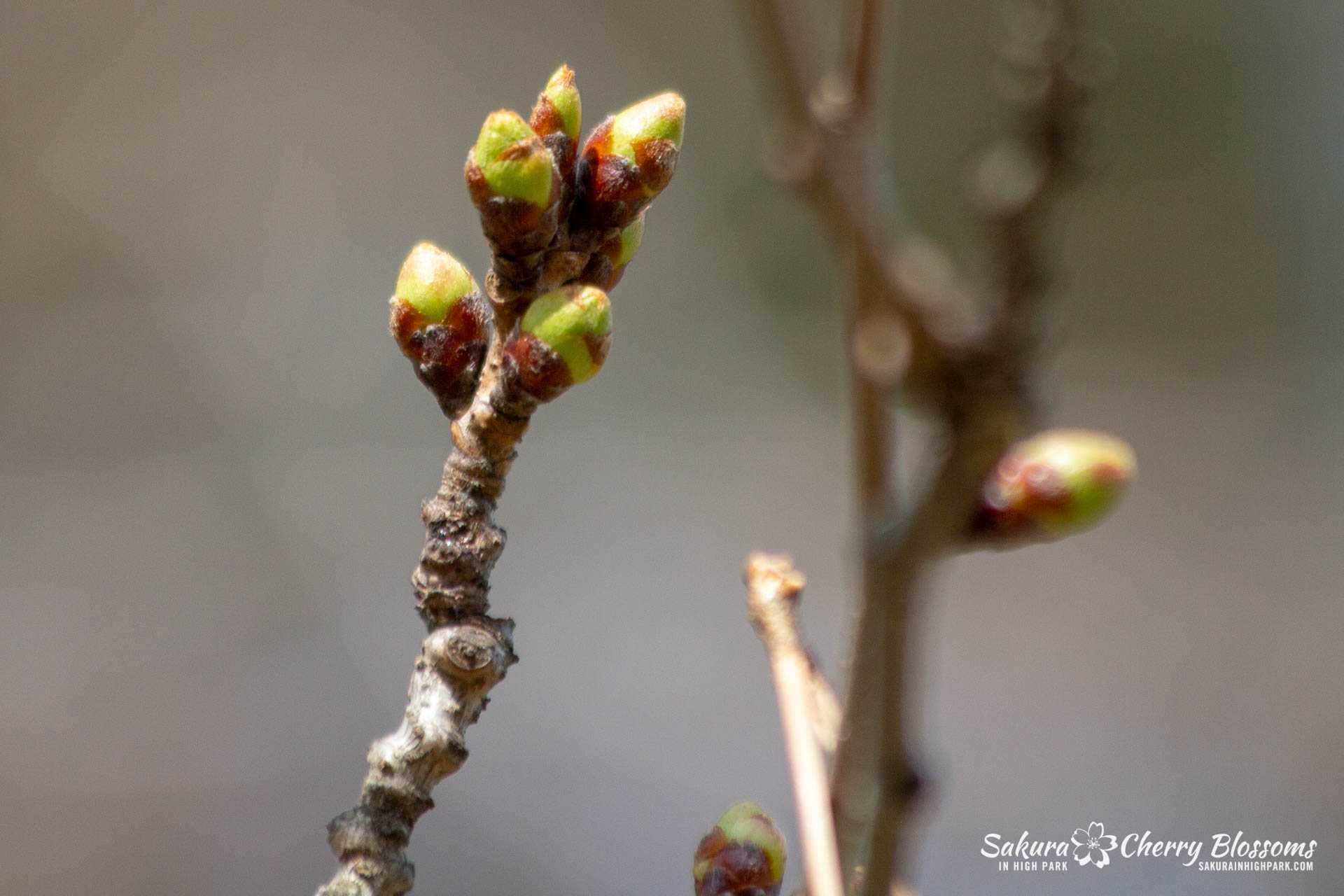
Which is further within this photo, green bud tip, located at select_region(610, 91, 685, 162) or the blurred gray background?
the blurred gray background

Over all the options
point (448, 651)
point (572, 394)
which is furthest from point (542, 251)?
point (572, 394)

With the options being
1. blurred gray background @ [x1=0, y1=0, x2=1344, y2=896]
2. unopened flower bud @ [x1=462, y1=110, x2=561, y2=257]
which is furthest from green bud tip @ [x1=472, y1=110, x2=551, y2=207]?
blurred gray background @ [x1=0, y1=0, x2=1344, y2=896]

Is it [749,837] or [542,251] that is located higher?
[542,251]

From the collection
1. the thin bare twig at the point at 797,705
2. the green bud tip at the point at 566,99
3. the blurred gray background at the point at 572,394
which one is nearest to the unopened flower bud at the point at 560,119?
the green bud tip at the point at 566,99

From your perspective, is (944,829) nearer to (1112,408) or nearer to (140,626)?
(1112,408)

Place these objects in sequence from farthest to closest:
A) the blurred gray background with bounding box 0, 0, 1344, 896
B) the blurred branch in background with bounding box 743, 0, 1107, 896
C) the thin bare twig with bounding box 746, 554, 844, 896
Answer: the blurred gray background with bounding box 0, 0, 1344, 896 → the thin bare twig with bounding box 746, 554, 844, 896 → the blurred branch in background with bounding box 743, 0, 1107, 896

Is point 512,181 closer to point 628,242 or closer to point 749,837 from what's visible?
point 628,242

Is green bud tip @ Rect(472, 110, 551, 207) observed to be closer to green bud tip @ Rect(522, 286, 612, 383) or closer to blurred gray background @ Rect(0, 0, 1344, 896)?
green bud tip @ Rect(522, 286, 612, 383)
